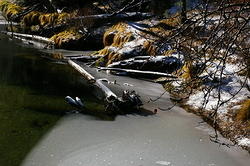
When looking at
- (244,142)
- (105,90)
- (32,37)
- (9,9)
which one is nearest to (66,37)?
(32,37)

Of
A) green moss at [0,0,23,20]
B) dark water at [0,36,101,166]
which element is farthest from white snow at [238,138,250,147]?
green moss at [0,0,23,20]

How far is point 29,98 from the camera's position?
15.9 metres

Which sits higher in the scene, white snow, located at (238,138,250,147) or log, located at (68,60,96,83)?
log, located at (68,60,96,83)

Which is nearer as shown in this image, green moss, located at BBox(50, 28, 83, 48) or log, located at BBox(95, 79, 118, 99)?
log, located at BBox(95, 79, 118, 99)

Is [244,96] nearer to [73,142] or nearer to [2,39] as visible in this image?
[73,142]

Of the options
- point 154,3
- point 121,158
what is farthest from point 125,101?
point 154,3

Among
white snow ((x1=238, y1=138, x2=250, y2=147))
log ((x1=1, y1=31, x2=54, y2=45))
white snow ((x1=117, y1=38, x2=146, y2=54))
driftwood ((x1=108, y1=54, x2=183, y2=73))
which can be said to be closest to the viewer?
white snow ((x1=238, y1=138, x2=250, y2=147))

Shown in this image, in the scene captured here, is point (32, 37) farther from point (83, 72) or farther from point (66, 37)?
point (83, 72)

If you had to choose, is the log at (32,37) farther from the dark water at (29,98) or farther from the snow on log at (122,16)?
the dark water at (29,98)

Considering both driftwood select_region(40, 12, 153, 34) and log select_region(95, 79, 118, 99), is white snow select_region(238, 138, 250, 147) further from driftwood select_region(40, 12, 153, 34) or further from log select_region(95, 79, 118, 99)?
driftwood select_region(40, 12, 153, 34)

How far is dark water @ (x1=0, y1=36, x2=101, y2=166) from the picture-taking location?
1120 centimetres

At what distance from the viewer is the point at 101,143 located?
36.9 feet

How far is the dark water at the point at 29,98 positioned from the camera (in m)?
11.2

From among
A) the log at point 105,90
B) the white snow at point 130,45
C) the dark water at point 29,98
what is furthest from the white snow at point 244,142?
the white snow at point 130,45
